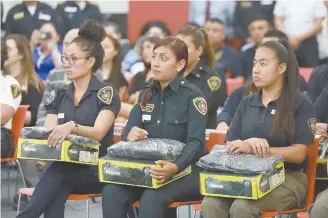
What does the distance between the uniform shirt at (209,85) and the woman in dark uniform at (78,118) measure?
92cm

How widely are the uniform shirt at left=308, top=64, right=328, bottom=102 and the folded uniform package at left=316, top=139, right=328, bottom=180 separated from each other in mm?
1076

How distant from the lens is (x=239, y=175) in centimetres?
427

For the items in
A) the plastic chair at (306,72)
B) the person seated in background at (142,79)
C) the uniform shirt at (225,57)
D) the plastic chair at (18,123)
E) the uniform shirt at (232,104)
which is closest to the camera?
the uniform shirt at (232,104)

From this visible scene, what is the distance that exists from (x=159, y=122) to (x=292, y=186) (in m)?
0.89

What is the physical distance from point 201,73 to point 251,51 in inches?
96.4

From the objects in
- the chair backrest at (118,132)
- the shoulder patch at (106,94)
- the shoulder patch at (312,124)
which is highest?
the shoulder patch at (106,94)

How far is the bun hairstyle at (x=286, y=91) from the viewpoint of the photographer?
14.8ft

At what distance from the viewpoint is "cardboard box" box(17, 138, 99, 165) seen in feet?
15.6

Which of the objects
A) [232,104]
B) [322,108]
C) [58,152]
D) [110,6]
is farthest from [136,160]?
[110,6]

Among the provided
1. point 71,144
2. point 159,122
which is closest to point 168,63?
point 159,122

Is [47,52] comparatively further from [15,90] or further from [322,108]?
[322,108]

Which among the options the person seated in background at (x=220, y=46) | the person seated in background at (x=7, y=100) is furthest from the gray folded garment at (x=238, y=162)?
the person seated in background at (x=220, y=46)

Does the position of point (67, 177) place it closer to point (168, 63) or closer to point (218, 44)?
point (168, 63)

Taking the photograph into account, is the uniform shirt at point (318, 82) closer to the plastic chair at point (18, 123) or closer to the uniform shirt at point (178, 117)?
the uniform shirt at point (178, 117)
